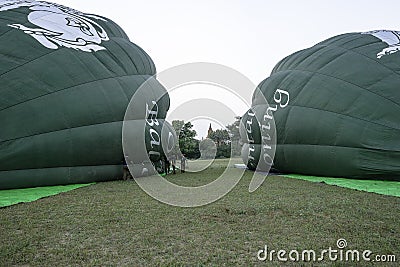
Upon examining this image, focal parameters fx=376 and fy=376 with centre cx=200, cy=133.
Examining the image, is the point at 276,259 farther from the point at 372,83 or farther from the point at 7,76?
the point at 372,83

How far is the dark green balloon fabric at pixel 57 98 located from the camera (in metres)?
6.51

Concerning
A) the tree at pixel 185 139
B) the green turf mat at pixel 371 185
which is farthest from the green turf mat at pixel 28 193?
the tree at pixel 185 139

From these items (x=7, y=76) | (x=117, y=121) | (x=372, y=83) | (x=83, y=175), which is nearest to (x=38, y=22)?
(x=7, y=76)

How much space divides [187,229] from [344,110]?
562 cm

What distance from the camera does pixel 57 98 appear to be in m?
7.06

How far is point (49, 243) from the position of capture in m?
3.21

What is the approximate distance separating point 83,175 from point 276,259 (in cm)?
545

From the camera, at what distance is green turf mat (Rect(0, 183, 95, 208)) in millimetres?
5357

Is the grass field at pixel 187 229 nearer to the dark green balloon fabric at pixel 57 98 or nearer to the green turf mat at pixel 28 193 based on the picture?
the green turf mat at pixel 28 193

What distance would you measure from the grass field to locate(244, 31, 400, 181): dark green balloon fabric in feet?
7.25

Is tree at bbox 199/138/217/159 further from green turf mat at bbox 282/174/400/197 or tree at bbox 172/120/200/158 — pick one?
green turf mat at bbox 282/174/400/197

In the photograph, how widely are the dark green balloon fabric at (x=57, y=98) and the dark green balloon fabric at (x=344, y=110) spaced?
147 inches

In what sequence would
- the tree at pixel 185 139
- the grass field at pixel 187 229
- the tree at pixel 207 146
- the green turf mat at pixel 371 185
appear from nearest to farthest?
the grass field at pixel 187 229 → the green turf mat at pixel 371 185 → the tree at pixel 185 139 → the tree at pixel 207 146

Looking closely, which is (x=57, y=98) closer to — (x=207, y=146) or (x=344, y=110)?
(x=344, y=110)
